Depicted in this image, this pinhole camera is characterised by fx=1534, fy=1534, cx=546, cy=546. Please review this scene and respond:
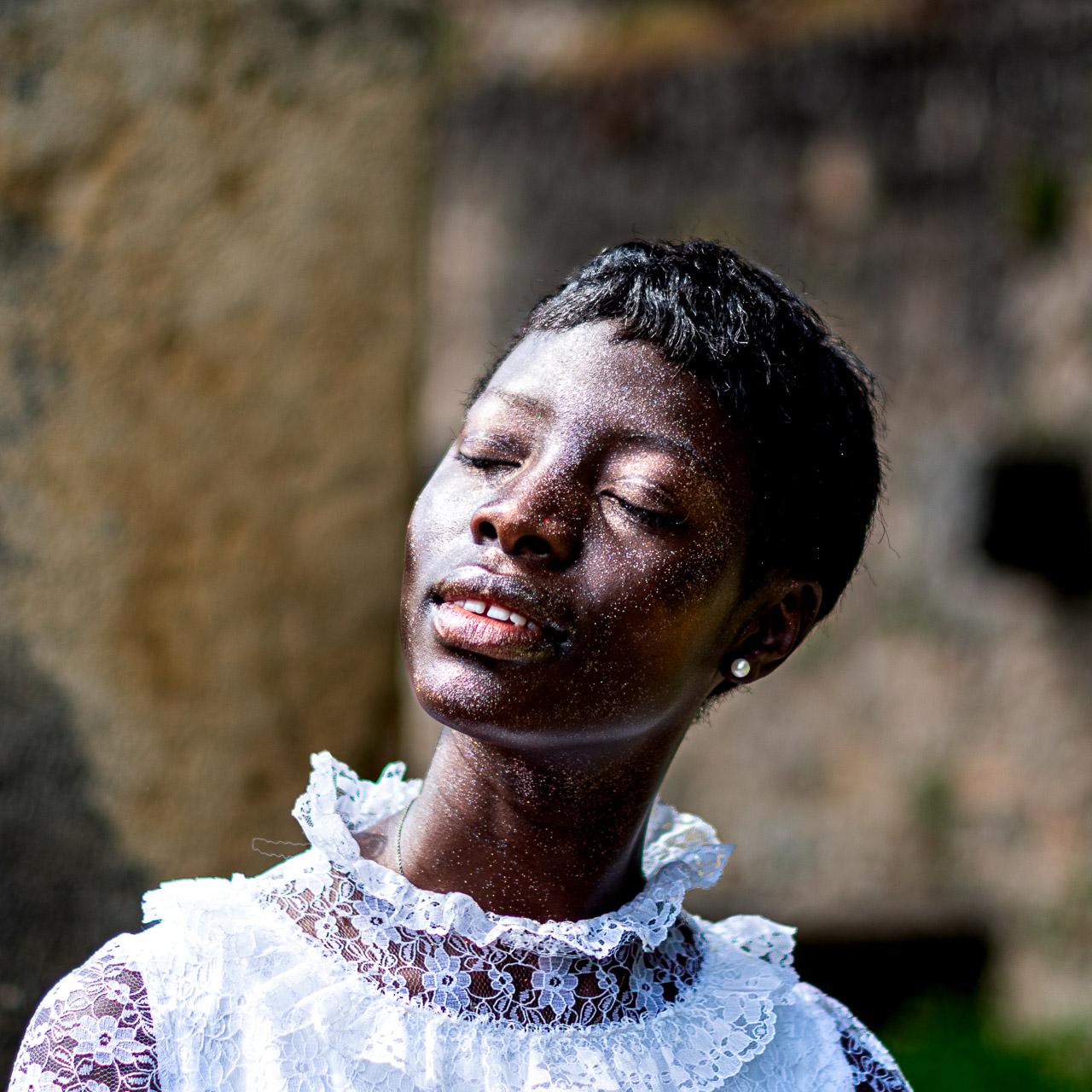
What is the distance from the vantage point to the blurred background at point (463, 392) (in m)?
2.73

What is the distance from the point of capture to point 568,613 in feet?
5.86

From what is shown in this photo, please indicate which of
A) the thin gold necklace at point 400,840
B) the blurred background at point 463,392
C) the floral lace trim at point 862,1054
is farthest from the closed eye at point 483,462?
the floral lace trim at point 862,1054

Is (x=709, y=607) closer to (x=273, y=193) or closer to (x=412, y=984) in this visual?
(x=412, y=984)

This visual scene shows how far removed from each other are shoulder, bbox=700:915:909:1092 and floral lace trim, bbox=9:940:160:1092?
77cm

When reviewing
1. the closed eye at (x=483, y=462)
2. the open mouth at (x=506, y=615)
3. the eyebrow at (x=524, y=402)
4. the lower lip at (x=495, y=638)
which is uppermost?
the eyebrow at (x=524, y=402)

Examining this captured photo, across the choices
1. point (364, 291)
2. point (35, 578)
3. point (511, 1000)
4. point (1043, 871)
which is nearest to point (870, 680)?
point (1043, 871)

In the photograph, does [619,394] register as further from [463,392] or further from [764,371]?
[463,392]

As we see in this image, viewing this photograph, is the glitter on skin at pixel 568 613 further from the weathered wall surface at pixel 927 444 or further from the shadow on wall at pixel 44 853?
the weathered wall surface at pixel 927 444

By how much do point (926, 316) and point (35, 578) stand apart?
3962mm

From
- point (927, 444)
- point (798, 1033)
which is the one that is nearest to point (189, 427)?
point (798, 1033)

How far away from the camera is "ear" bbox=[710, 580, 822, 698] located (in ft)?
6.72

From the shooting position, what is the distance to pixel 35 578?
2674mm

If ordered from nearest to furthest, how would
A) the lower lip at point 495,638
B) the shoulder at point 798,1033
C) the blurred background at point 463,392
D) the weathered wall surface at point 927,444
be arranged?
the lower lip at point 495,638
the shoulder at point 798,1033
the blurred background at point 463,392
the weathered wall surface at point 927,444

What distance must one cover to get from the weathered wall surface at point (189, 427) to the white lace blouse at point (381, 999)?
2.92 feet
